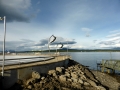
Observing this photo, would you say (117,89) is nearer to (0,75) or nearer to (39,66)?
(39,66)

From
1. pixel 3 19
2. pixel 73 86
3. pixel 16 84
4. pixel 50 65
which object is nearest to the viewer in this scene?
pixel 3 19


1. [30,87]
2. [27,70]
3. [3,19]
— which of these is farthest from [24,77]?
[3,19]

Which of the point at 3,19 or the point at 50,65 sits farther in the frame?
the point at 50,65

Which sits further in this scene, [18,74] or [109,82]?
[109,82]

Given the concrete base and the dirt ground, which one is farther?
the dirt ground

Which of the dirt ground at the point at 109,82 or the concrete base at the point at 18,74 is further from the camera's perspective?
the dirt ground at the point at 109,82

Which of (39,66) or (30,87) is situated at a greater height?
(39,66)

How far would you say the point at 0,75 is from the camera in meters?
12.4

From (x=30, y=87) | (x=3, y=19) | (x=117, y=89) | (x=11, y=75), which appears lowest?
(x=117, y=89)

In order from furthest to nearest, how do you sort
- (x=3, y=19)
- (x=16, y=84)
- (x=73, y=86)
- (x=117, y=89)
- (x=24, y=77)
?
1. (x=117, y=89)
2. (x=73, y=86)
3. (x=24, y=77)
4. (x=16, y=84)
5. (x=3, y=19)

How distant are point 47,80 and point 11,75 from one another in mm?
3770

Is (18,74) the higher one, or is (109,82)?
(18,74)

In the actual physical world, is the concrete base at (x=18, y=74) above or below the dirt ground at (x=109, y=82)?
above

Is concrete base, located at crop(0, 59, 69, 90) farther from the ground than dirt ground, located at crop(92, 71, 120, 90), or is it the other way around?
concrete base, located at crop(0, 59, 69, 90)
